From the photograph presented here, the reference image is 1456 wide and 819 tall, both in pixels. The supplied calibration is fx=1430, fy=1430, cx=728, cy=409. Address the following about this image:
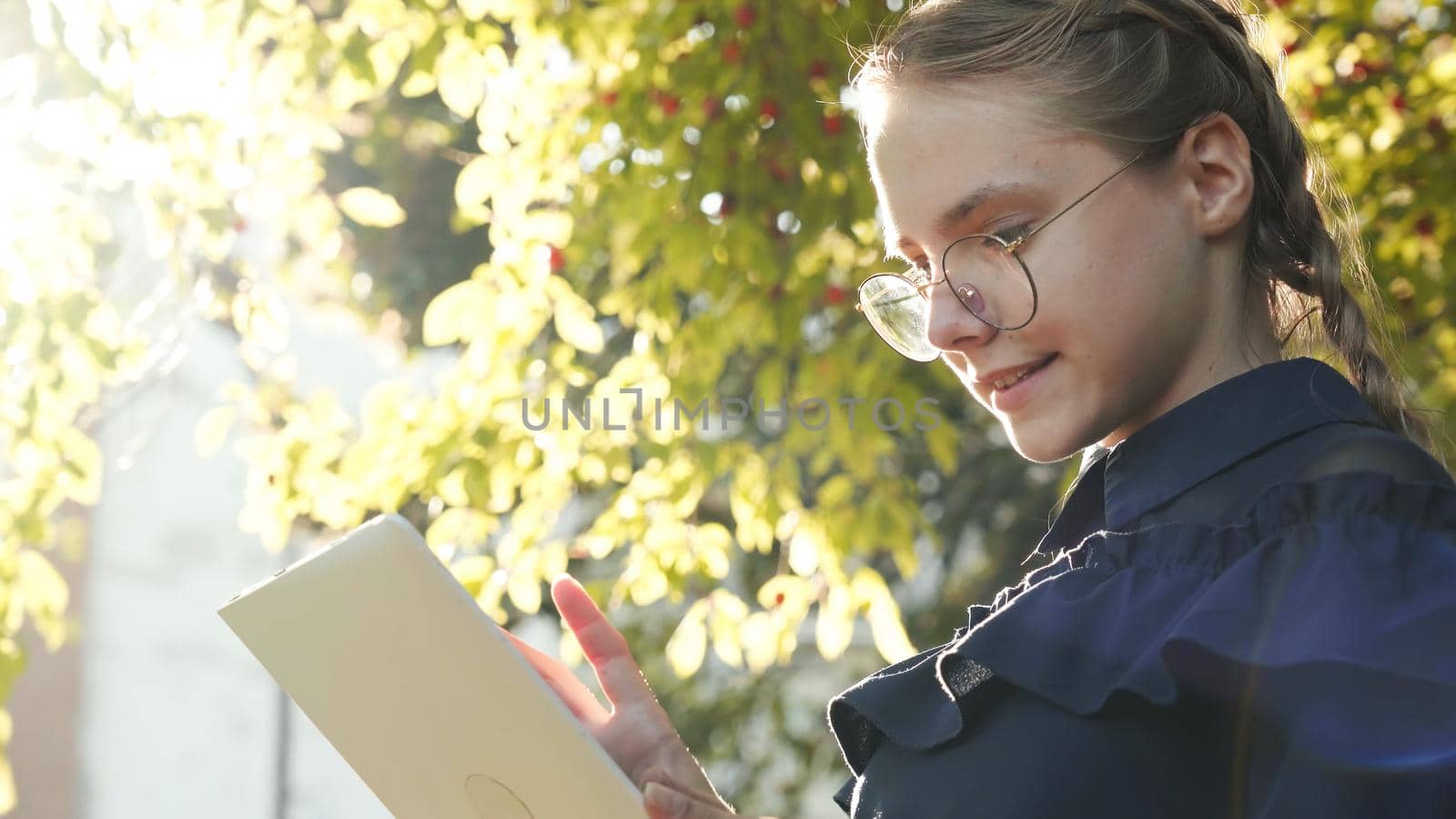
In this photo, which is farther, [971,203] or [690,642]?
[690,642]

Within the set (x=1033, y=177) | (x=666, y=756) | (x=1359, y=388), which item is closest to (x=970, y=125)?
(x=1033, y=177)

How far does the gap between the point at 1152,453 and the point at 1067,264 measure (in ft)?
0.50

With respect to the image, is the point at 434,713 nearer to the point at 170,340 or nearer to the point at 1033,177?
the point at 1033,177

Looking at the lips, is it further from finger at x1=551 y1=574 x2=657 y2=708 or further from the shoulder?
finger at x1=551 y1=574 x2=657 y2=708

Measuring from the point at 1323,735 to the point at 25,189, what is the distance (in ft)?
9.77

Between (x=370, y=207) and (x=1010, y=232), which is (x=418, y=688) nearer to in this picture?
(x=1010, y=232)

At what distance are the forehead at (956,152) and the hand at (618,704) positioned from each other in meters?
0.48

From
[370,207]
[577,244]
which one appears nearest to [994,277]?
[577,244]

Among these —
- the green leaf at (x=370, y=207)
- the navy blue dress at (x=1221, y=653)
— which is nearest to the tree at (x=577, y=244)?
the green leaf at (x=370, y=207)

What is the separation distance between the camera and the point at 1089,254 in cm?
102

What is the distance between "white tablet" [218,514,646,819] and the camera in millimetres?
1157

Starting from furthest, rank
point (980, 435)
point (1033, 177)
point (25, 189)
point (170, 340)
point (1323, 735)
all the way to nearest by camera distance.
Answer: point (980, 435) < point (170, 340) < point (25, 189) < point (1033, 177) < point (1323, 735)

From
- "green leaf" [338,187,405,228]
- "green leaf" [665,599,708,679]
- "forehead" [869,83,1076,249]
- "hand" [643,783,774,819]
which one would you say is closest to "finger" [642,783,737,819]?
"hand" [643,783,774,819]

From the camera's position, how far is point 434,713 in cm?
124
